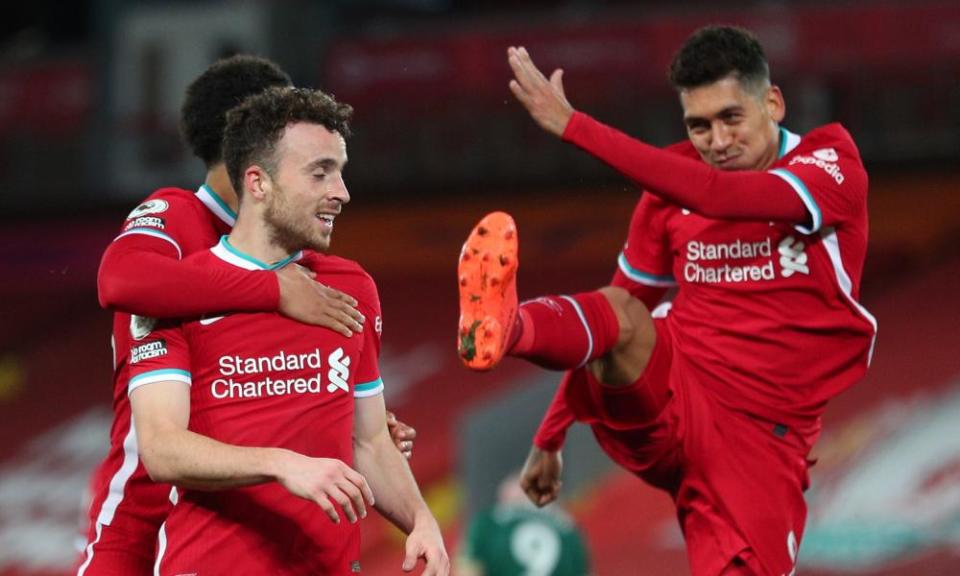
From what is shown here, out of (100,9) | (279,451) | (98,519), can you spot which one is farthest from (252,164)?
(100,9)

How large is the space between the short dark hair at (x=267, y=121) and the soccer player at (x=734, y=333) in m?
0.83

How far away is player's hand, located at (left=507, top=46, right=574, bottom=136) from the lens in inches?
154

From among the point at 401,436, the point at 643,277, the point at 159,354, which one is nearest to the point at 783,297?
the point at 643,277

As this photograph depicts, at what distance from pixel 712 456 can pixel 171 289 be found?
5.85ft

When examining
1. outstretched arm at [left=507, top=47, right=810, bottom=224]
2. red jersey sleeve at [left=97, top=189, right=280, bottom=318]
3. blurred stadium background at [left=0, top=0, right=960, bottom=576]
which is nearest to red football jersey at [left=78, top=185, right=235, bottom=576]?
red jersey sleeve at [left=97, top=189, right=280, bottom=318]

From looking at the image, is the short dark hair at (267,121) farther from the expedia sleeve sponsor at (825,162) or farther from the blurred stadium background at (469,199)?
the blurred stadium background at (469,199)

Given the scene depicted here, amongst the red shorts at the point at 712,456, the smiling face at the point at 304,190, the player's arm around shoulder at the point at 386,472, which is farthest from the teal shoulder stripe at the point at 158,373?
the red shorts at the point at 712,456

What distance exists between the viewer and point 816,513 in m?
8.19

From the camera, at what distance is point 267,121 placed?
130 inches

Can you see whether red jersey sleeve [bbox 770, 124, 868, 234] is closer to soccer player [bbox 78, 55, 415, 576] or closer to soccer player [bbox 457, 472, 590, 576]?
soccer player [bbox 78, 55, 415, 576]

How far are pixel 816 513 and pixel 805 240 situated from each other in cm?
429

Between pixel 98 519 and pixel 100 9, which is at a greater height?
pixel 100 9

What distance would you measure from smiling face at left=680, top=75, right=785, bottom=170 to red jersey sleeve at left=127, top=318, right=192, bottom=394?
5.44 ft

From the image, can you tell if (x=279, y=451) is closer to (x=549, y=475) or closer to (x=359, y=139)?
(x=549, y=475)
